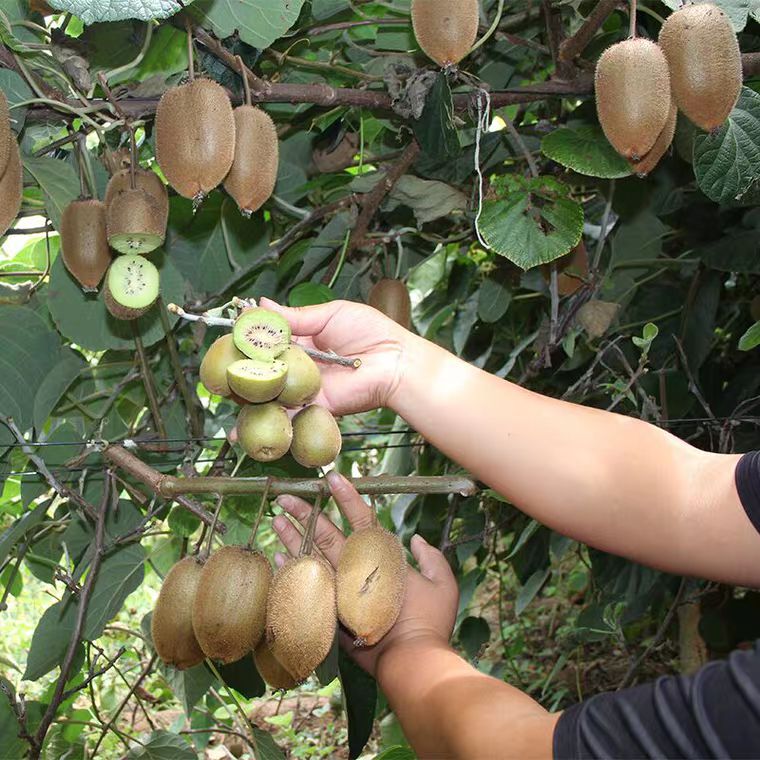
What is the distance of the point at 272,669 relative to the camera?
48.4 inches

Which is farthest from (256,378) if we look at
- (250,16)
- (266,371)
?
(250,16)

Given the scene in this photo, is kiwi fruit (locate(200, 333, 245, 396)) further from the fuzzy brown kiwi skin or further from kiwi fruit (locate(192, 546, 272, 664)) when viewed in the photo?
the fuzzy brown kiwi skin

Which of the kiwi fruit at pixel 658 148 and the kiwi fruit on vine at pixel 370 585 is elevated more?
the kiwi fruit at pixel 658 148

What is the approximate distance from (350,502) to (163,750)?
0.79 metres

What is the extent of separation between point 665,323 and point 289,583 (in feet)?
5.04

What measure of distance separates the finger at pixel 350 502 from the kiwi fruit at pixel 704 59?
732 millimetres

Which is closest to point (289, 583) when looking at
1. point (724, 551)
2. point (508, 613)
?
point (724, 551)

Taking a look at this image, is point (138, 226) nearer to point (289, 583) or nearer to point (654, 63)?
point (289, 583)

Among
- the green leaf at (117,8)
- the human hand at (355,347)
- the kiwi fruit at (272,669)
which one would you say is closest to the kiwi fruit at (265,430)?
the human hand at (355,347)

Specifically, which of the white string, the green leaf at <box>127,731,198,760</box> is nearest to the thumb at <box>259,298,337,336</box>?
the white string

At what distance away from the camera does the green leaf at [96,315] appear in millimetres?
1695

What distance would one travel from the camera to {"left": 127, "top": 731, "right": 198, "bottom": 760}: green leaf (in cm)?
173

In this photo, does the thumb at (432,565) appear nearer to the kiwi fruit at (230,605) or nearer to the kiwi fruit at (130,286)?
the kiwi fruit at (230,605)

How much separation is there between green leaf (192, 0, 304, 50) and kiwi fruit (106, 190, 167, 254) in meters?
0.29
